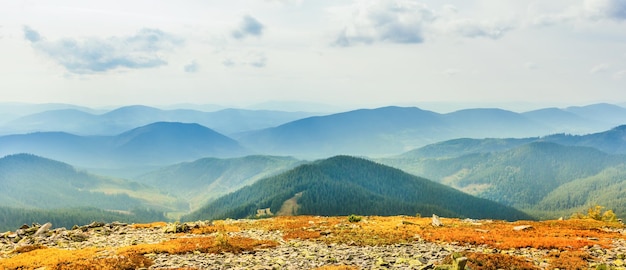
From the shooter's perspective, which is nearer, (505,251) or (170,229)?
(505,251)

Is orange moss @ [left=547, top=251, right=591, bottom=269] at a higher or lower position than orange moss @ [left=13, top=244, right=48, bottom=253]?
lower

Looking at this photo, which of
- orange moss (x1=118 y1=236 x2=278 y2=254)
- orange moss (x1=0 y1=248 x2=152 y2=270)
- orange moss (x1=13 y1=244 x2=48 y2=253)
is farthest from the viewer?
orange moss (x1=13 y1=244 x2=48 y2=253)

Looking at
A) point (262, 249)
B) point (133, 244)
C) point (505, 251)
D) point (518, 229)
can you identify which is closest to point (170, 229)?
point (133, 244)

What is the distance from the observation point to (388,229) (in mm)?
35750

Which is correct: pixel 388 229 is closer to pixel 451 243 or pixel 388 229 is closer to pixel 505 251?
pixel 451 243

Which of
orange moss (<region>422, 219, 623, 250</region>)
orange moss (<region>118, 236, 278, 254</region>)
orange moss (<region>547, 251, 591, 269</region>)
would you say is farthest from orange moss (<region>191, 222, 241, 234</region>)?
orange moss (<region>547, 251, 591, 269</region>)

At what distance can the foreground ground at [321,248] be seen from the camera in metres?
23.3

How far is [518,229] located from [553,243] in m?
7.99

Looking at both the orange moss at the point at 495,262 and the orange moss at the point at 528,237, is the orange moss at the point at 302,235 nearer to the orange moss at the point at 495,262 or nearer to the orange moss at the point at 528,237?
the orange moss at the point at 528,237

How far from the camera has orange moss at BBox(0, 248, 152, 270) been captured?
76.9 feet

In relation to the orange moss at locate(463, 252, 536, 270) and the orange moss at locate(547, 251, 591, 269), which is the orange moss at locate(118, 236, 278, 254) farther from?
the orange moss at locate(547, 251, 591, 269)

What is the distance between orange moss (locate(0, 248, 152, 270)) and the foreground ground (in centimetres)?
5

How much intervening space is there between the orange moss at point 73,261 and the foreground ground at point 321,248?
51 mm

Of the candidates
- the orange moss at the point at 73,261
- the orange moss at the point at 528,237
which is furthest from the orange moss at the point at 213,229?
the orange moss at the point at 528,237
